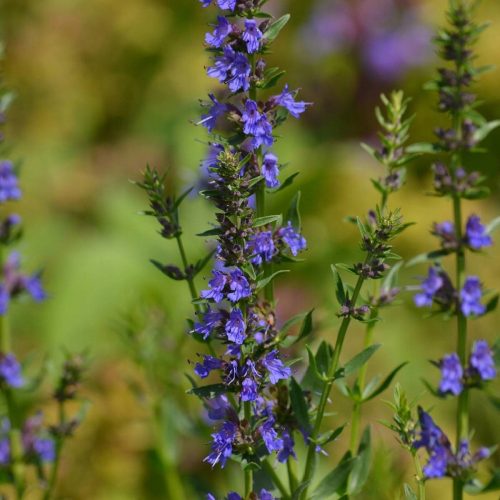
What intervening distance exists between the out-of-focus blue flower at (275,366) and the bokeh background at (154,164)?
1749 millimetres

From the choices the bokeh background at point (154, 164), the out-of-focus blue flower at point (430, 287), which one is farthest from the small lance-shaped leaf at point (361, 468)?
the bokeh background at point (154, 164)

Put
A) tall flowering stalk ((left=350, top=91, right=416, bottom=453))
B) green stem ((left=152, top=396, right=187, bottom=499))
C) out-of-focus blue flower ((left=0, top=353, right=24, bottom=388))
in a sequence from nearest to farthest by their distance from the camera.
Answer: tall flowering stalk ((left=350, top=91, right=416, bottom=453)) < out-of-focus blue flower ((left=0, top=353, right=24, bottom=388)) < green stem ((left=152, top=396, right=187, bottom=499))

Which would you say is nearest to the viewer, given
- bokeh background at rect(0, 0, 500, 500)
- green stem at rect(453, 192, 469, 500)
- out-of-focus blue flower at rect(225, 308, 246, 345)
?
out-of-focus blue flower at rect(225, 308, 246, 345)

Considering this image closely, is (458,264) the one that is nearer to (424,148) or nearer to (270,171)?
(424,148)

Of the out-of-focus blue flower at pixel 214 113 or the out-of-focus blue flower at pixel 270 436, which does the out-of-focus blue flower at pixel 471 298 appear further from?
the out-of-focus blue flower at pixel 214 113

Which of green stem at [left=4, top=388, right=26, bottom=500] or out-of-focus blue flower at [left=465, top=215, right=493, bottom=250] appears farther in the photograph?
green stem at [left=4, top=388, right=26, bottom=500]

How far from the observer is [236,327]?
1394 mm

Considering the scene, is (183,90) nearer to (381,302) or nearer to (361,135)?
(361,135)

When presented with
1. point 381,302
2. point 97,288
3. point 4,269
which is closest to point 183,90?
point 97,288

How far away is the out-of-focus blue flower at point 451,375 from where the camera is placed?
1.50 meters

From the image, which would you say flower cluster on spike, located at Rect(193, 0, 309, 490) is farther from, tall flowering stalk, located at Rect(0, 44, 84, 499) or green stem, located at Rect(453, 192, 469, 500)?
tall flowering stalk, located at Rect(0, 44, 84, 499)

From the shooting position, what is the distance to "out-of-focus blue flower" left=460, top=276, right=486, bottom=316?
1.53 m

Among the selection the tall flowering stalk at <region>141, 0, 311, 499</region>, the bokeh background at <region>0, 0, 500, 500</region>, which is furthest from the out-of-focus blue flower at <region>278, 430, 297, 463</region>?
the bokeh background at <region>0, 0, 500, 500</region>

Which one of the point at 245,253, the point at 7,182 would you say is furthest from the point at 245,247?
the point at 7,182
